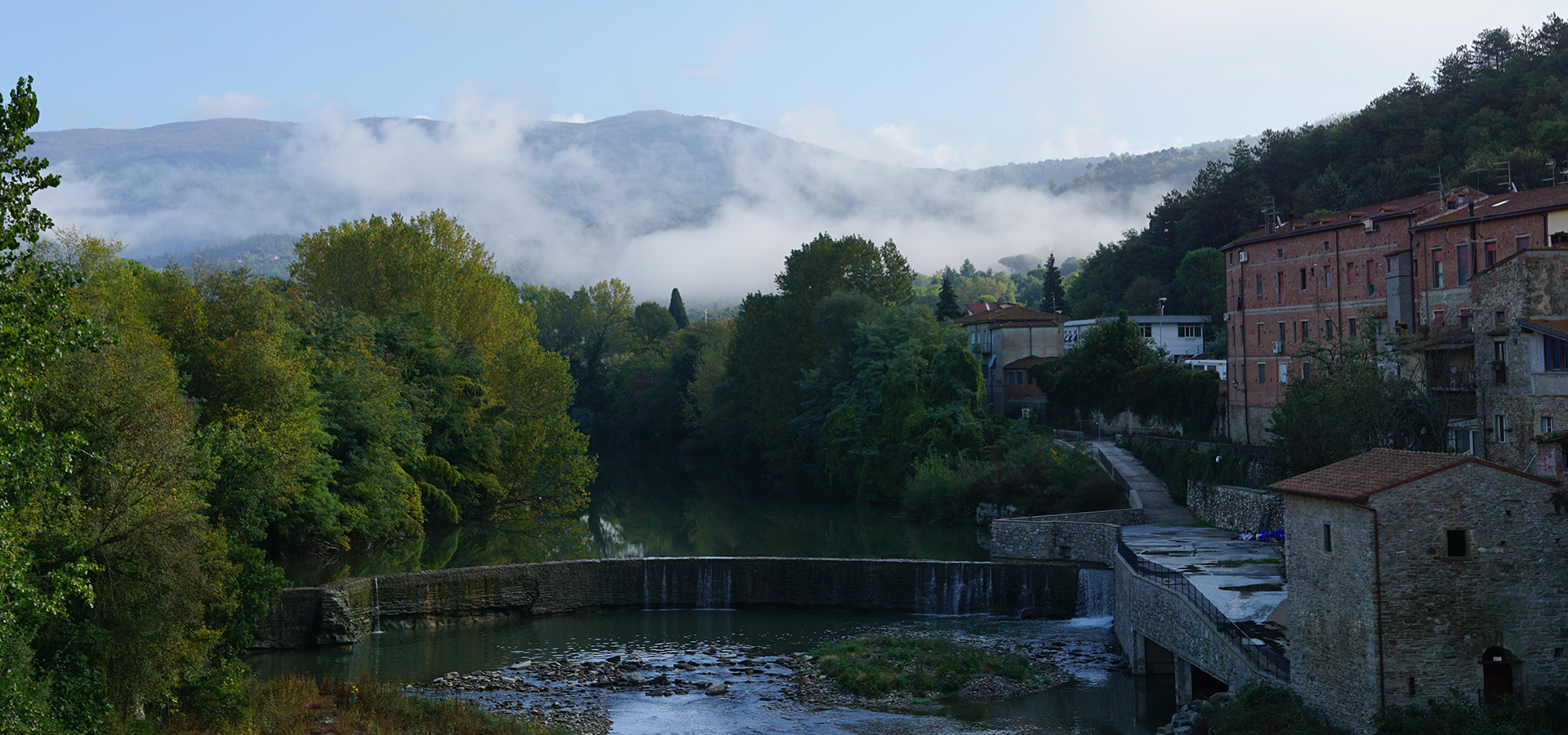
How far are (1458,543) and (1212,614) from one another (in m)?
6.00

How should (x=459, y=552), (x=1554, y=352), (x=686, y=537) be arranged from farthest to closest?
(x=686, y=537) < (x=459, y=552) < (x=1554, y=352)

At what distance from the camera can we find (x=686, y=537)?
173 ft

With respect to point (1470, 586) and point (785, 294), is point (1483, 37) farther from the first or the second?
point (1470, 586)

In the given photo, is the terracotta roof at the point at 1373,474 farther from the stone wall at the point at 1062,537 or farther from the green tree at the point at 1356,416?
the stone wall at the point at 1062,537

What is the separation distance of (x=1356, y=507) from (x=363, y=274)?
50.7m

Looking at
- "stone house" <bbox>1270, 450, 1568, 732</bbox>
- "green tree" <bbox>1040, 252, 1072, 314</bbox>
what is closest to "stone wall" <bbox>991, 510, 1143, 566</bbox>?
"stone house" <bbox>1270, 450, 1568, 732</bbox>

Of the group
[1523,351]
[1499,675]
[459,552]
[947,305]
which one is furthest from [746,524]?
[947,305]

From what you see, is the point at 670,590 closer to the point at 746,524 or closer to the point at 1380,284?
the point at 746,524

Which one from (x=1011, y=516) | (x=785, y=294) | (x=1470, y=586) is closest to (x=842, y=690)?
(x=1470, y=586)

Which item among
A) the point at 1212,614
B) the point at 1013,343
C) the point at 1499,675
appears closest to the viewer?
the point at 1499,675

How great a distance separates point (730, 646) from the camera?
107 feet

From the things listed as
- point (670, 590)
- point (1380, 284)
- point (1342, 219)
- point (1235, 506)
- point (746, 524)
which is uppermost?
point (1342, 219)

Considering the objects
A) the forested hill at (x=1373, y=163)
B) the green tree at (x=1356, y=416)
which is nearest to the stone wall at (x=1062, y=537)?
the green tree at (x=1356, y=416)

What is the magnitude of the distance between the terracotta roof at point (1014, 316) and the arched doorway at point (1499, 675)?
58988mm
